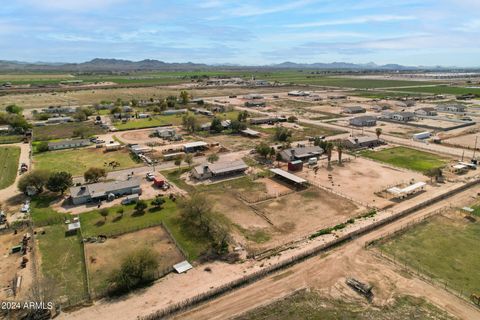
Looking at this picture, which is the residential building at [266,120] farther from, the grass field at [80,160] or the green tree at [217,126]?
the grass field at [80,160]

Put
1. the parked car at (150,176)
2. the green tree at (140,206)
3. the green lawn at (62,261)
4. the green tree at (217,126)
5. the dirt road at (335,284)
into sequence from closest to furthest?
the dirt road at (335,284) → the green lawn at (62,261) → the green tree at (140,206) → the parked car at (150,176) → the green tree at (217,126)

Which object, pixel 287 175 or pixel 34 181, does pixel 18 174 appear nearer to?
pixel 34 181

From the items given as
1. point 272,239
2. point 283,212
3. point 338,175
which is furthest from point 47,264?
point 338,175

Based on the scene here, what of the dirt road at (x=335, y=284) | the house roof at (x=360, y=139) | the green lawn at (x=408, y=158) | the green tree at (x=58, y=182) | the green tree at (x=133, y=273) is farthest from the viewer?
the house roof at (x=360, y=139)

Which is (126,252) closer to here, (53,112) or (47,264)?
(47,264)

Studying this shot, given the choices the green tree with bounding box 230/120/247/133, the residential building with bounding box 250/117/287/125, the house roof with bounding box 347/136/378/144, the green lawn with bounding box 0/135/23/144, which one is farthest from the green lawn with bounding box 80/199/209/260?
the residential building with bounding box 250/117/287/125

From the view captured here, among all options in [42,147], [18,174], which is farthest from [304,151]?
[42,147]

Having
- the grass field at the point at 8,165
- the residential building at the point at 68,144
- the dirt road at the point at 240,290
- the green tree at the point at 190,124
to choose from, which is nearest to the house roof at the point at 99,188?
the grass field at the point at 8,165
